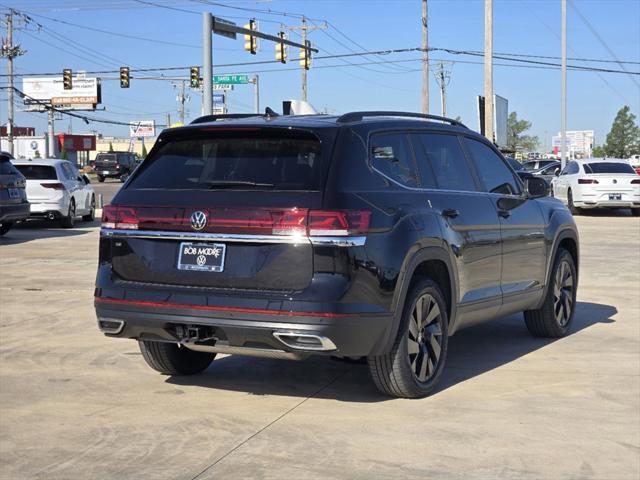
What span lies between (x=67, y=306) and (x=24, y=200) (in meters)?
9.36

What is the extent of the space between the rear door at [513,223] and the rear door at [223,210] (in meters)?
2.10

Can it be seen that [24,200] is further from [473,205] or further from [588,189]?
[588,189]

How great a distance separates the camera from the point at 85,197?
2461 centimetres

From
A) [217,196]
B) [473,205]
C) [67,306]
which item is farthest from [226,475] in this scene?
[67,306]

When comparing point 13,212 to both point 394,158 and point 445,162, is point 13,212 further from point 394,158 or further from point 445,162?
point 394,158

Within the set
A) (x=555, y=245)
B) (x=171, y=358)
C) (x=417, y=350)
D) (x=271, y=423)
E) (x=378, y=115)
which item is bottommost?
(x=271, y=423)

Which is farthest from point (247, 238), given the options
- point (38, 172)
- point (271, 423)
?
point (38, 172)

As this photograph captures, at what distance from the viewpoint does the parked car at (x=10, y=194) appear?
18.0 m

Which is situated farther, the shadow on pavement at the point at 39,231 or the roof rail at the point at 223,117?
the shadow on pavement at the point at 39,231

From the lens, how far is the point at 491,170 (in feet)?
25.2

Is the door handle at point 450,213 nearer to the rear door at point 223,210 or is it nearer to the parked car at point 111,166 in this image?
the rear door at point 223,210

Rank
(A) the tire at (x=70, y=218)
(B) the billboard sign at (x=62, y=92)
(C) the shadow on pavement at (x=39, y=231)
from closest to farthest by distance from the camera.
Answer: (C) the shadow on pavement at (x=39, y=231) < (A) the tire at (x=70, y=218) < (B) the billboard sign at (x=62, y=92)

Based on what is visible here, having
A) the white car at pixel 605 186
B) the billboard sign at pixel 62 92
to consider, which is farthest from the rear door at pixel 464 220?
the billboard sign at pixel 62 92

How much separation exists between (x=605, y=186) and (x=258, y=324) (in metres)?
23.4
